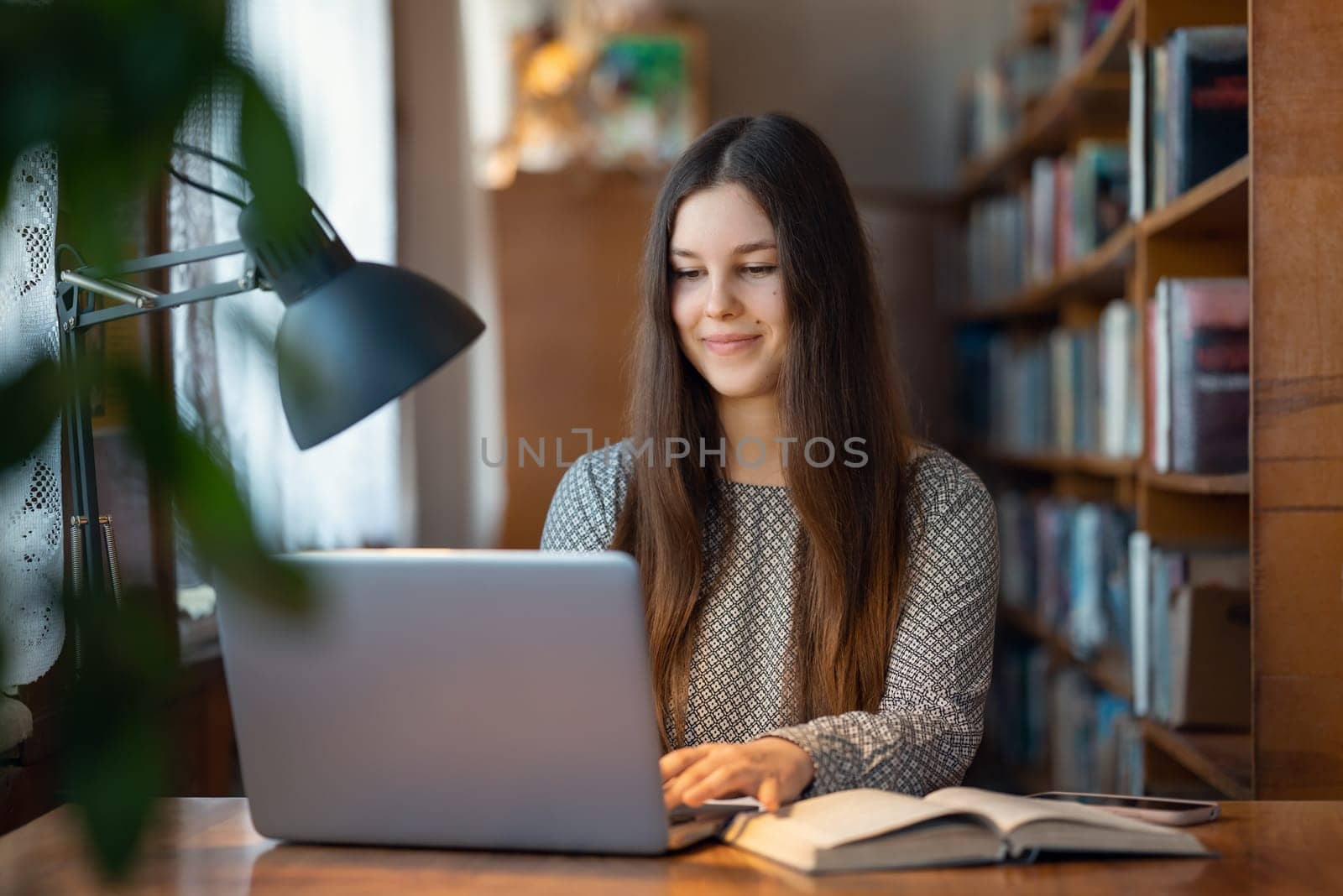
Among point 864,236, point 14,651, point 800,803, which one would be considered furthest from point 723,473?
point 14,651

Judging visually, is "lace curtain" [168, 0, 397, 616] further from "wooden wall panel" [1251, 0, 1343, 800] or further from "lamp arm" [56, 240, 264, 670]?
"wooden wall panel" [1251, 0, 1343, 800]

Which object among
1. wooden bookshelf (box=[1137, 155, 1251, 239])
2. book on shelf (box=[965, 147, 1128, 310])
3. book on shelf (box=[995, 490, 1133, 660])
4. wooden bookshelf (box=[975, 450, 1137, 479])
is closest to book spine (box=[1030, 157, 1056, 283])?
book on shelf (box=[965, 147, 1128, 310])

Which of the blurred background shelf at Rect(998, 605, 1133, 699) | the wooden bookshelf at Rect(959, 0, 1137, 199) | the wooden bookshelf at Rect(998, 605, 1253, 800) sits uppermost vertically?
the wooden bookshelf at Rect(959, 0, 1137, 199)

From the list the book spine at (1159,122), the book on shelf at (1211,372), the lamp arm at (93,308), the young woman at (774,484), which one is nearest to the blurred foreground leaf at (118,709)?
the lamp arm at (93,308)

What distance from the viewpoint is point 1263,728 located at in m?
1.39

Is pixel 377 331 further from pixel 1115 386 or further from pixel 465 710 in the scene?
pixel 1115 386

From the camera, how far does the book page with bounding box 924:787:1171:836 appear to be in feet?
2.92

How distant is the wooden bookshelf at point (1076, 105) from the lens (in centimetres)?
231

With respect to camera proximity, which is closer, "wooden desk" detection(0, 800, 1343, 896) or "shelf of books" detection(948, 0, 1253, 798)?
"wooden desk" detection(0, 800, 1343, 896)

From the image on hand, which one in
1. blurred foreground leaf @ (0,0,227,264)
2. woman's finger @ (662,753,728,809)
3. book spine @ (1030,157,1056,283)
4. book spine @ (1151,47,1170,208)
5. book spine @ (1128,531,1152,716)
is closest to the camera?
blurred foreground leaf @ (0,0,227,264)

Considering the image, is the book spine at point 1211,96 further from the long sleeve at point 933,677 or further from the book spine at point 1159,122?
the long sleeve at point 933,677

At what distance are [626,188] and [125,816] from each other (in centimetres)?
288

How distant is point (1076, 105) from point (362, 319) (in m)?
2.15

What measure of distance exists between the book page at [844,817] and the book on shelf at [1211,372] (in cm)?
100
